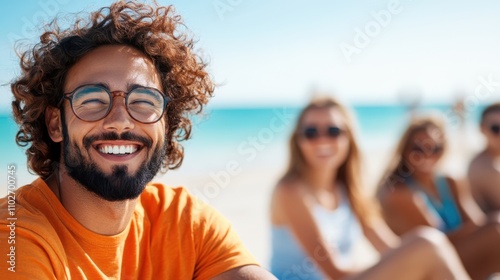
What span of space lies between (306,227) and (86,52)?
169 cm

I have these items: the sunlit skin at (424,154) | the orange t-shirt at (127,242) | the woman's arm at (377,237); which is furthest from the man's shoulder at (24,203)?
the sunlit skin at (424,154)

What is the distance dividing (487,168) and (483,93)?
95cm

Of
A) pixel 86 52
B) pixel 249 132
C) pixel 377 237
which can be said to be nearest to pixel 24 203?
pixel 86 52

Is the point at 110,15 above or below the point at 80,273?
above

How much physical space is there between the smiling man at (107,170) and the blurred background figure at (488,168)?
384 cm

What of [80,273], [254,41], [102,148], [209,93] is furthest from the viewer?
[254,41]

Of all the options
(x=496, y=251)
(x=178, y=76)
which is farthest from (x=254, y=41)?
(x=178, y=76)

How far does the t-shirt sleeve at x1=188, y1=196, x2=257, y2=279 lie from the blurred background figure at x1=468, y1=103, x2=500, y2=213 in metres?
3.81

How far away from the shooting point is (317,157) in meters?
3.82

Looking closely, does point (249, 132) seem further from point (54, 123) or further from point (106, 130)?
point (106, 130)

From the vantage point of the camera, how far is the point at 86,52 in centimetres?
231

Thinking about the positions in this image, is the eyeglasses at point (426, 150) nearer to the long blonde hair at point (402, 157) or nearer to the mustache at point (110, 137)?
the long blonde hair at point (402, 157)

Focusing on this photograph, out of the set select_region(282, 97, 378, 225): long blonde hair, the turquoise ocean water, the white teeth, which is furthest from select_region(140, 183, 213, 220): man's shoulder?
the turquoise ocean water

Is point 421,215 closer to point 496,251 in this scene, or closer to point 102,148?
point 496,251
